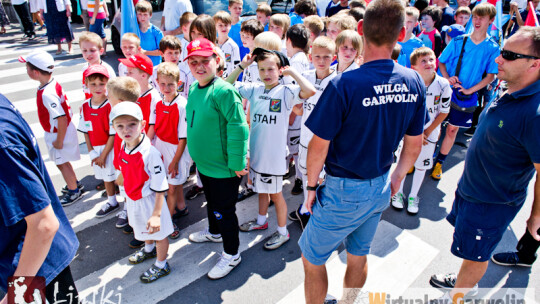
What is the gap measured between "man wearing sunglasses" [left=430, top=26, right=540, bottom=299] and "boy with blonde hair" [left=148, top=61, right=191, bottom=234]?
2700 mm

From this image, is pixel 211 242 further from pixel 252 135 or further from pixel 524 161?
pixel 524 161

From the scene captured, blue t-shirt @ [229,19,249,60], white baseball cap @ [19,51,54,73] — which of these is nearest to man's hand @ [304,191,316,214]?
white baseball cap @ [19,51,54,73]

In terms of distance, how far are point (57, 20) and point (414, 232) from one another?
37.7 feet

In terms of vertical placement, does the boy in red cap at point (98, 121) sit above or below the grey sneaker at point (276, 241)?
above

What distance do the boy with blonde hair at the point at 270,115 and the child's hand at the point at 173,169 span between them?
854 mm

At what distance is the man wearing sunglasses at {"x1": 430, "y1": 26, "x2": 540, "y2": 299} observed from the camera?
2352 mm

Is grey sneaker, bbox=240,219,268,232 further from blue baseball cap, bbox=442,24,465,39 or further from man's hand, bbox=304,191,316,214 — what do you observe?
blue baseball cap, bbox=442,24,465,39

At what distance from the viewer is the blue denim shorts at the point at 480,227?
2.63m

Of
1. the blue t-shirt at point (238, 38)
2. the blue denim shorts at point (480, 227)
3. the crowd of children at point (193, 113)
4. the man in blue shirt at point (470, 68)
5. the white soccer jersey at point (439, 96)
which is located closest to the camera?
the blue denim shorts at point (480, 227)

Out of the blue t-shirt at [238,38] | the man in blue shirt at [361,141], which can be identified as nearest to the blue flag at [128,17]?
the blue t-shirt at [238,38]

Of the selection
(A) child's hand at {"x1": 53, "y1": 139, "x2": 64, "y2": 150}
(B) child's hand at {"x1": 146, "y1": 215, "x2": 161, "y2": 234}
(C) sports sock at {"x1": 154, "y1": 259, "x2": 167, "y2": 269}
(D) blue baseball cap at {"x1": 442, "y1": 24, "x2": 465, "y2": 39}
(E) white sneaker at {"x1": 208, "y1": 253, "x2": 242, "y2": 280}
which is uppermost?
(D) blue baseball cap at {"x1": 442, "y1": 24, "x2": 465, "y2": 39}

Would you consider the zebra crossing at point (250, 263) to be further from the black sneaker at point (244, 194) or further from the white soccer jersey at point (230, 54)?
the white soccer jersey at point (230, 54)

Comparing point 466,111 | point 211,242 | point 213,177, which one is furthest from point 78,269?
point 466,111

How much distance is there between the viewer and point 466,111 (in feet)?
16.4
